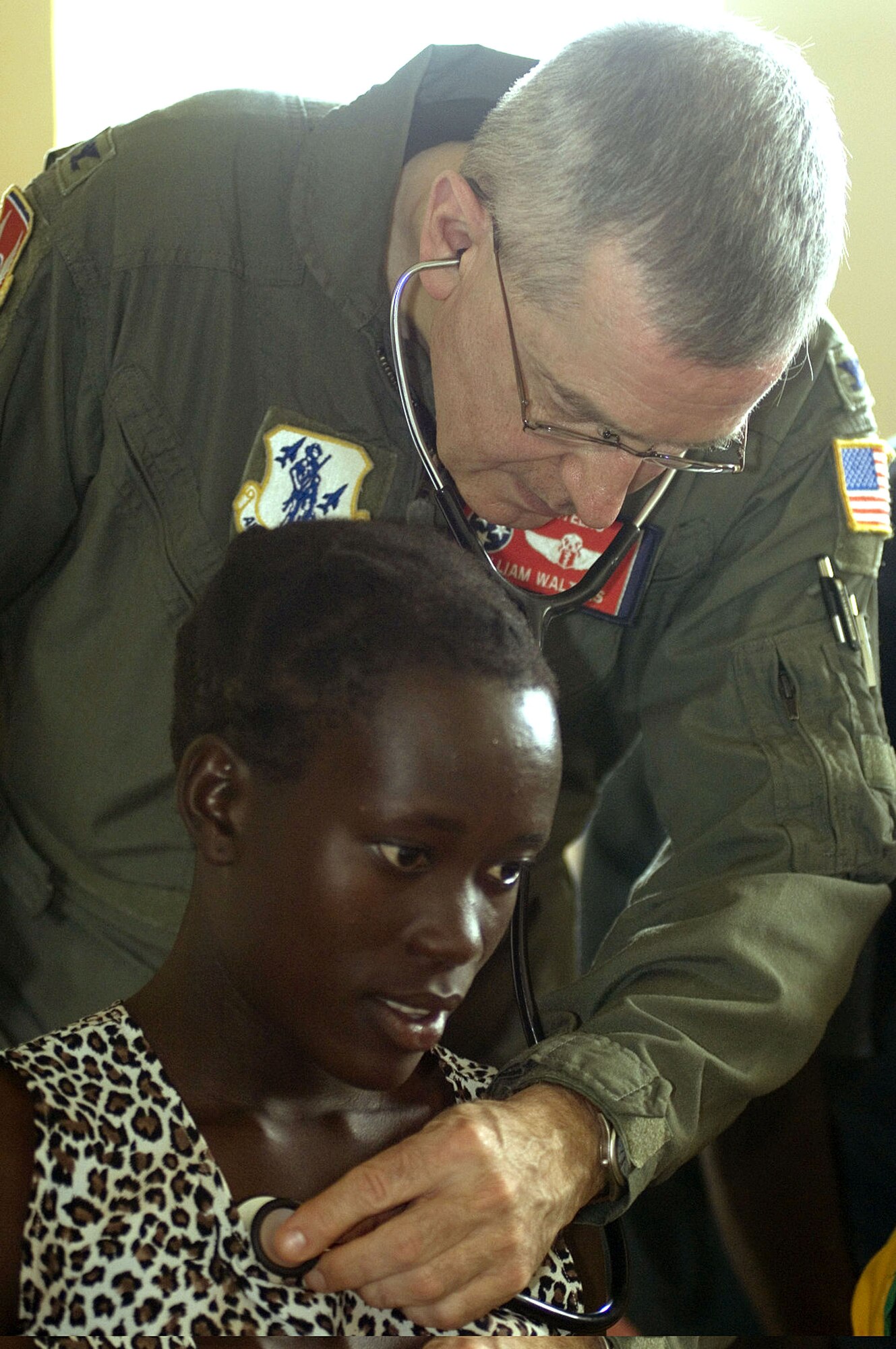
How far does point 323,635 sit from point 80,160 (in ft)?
1.36

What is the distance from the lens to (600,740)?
903 millimetres

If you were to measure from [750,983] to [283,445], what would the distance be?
43 cm

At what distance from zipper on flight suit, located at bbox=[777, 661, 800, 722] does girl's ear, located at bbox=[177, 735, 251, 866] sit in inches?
15.9

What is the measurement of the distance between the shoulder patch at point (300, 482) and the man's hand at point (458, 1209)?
1.11 feet

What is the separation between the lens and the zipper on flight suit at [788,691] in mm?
853

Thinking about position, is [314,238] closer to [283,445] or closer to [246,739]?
[283,445]

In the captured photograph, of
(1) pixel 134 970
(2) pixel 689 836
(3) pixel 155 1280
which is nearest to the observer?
(3) pixel 155 1280

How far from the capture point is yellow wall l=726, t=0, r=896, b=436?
1.12 metres

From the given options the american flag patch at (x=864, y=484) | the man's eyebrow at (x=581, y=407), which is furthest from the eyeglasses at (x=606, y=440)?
the american flag patch at (x=864, y=484)

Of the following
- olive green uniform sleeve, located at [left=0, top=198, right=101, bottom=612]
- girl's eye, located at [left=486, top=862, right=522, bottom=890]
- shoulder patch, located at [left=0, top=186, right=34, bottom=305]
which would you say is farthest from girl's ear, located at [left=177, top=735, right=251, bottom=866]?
shoulder patch, located at [left=0, top=186, right=34, bottom=305]

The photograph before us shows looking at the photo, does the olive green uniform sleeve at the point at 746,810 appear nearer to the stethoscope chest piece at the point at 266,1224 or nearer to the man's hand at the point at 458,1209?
the man's hand at the point at 458,1209

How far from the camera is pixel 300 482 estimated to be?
758mm

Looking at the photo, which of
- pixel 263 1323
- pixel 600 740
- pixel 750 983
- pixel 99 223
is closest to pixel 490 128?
pixel 99 223

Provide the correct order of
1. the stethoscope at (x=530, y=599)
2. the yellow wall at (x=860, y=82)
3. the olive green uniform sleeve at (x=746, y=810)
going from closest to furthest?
the stethoscope at (x=530, y=599) → the olive green uniform sleeve at (x=746, y=810) → the yellow wall at (x=860, y=82)
